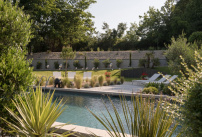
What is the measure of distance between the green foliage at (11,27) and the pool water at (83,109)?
8.48ft

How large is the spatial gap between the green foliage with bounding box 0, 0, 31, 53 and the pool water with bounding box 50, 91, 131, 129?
8.48 feet

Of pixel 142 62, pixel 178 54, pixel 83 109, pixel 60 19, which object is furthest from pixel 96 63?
pixel 83 109


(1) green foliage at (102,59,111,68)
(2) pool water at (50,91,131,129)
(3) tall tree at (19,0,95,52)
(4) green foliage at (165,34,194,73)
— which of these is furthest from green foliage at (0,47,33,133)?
(3) tall tree at (19,0,95,52)

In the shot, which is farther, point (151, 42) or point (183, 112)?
point (151, 42)

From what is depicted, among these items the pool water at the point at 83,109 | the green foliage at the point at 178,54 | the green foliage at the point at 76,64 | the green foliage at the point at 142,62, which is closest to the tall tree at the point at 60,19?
the green foliage at the point at 76,64

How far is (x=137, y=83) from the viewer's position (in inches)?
608

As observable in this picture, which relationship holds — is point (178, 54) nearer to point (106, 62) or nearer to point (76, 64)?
point (106, 62)

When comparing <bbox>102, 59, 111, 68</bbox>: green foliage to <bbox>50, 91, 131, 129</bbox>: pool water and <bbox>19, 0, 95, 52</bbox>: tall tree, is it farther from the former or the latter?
<bbox>50, 91, 131, 129</bbox>: pool water

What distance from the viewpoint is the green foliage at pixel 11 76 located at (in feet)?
10.9

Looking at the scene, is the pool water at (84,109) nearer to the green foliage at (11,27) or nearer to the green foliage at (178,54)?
the green foliage at (11,27)

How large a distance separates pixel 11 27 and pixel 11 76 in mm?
809

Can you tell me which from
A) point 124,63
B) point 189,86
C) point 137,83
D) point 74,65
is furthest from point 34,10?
point 189,86

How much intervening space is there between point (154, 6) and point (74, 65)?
1990 cm

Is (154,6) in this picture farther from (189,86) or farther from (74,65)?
(189,86)
